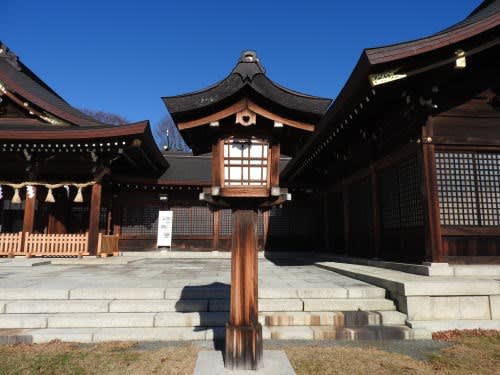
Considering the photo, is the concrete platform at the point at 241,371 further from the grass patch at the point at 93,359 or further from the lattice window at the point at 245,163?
the lattice window at the point at 245,163

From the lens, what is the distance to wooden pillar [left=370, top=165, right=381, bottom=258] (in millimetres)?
9203

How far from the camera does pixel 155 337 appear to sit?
491 cm

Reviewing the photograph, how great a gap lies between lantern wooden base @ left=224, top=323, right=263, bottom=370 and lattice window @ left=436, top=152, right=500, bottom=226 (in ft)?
17.7

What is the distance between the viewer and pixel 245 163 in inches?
161

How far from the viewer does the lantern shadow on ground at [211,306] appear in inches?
197

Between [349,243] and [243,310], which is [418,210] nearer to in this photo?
[349,243]

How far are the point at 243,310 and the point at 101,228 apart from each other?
13.1 metres

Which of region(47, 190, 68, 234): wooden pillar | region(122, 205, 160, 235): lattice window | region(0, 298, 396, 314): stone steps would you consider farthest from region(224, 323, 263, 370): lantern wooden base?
region(47, 190, 68, 234): wooden pillar

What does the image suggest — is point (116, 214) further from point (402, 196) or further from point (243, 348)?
point (243, 348)

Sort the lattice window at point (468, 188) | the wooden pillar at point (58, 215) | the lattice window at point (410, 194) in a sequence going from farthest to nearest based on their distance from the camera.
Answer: the wooden pillar at point (58, 215), the lattice window at point (410, 194), the lattice window at point (468, 188)

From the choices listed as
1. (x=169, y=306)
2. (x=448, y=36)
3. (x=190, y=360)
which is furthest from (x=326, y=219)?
(x=190, y=360)

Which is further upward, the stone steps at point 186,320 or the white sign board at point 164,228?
the white sign board at point 164,228

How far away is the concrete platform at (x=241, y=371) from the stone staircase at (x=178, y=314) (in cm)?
88

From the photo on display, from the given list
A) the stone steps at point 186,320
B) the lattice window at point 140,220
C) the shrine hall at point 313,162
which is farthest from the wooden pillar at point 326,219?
the stone steps at point 186,320
